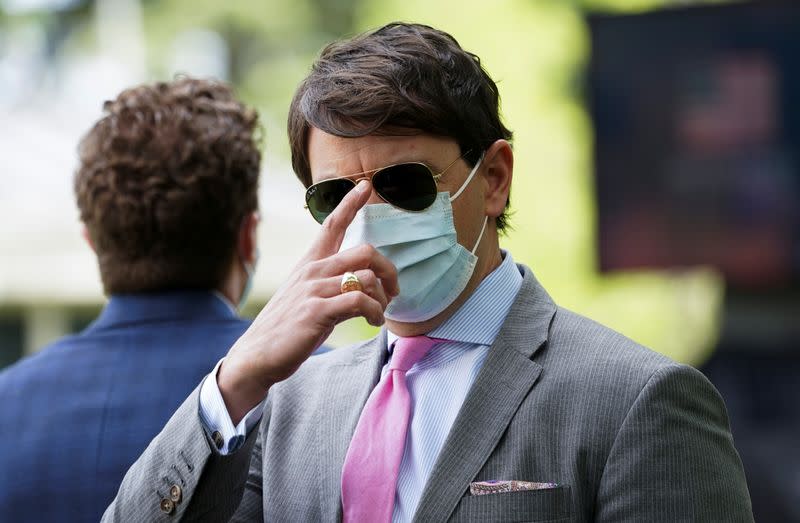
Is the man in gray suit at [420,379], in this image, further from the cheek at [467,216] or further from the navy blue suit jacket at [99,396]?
the navy blue suit jacket at [99,396]

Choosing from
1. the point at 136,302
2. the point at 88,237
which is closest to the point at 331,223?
the point at 136,302

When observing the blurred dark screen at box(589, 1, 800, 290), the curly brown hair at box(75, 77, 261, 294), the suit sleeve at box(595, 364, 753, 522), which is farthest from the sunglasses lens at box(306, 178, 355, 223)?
the blurred dark screen at box(589, 1, 800, 290)

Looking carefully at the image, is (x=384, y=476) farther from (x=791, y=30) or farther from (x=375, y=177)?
(x=791, y=30)

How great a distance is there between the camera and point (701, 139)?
7.35 meters

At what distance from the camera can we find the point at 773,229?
7.16 metres

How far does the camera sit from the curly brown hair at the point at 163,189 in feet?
9.12

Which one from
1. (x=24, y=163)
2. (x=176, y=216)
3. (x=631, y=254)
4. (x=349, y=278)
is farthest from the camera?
(x=24, y=163)

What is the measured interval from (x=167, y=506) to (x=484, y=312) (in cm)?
67

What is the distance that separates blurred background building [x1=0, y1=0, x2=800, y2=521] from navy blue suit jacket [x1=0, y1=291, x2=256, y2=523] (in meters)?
0.90

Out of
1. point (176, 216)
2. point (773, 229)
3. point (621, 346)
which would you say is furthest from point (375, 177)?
point (773, 229)

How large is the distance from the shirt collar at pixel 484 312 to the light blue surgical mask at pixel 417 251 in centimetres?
3

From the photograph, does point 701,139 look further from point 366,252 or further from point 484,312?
point 366,252

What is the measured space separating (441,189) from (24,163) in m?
10.7

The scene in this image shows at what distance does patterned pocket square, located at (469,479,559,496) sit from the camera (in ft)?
6.61
